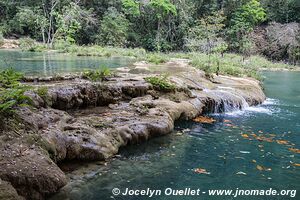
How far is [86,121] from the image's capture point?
7340 millimetres

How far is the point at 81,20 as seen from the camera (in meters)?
40.4

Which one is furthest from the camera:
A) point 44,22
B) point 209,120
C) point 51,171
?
point 44,22

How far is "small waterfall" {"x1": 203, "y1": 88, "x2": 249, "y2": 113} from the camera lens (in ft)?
37.8

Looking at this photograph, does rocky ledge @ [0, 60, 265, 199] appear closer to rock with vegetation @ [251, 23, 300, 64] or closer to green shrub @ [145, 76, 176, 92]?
green shrub @ [145, 76, 176, 92]

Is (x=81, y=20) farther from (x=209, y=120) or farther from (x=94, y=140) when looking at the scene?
(x=94, y=140)

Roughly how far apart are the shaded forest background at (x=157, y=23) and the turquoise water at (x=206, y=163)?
28.6 meters

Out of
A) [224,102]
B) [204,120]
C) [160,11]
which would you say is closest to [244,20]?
[160,11]

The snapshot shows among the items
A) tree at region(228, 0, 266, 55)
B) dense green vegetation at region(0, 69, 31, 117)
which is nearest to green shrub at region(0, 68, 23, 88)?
dense green vegetation at region(0, 69, 31, 117)

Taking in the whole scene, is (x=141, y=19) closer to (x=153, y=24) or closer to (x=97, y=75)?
(x=153, y=24)

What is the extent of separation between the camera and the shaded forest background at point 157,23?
125ft

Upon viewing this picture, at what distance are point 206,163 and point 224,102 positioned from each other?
5564 millimetres

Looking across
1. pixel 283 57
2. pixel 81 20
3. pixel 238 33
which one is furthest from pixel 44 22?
pixel 283 57

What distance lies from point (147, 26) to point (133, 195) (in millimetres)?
41325

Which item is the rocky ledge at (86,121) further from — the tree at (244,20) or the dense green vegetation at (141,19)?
the tree at (244,20)
